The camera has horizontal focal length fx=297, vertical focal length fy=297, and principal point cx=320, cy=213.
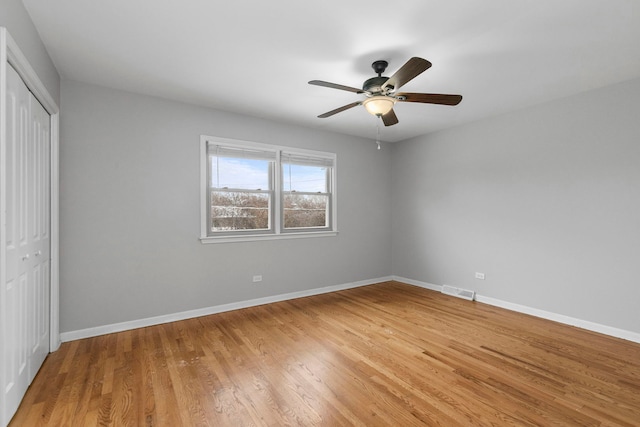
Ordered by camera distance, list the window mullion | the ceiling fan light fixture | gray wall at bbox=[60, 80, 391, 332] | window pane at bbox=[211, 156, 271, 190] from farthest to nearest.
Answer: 1. the window mullion
2. window pane at bbox=[211, 156, 271, 190]
3. gray wall at bbox=[60, 80, 391, 332]
4. the ceiling fan light fixture

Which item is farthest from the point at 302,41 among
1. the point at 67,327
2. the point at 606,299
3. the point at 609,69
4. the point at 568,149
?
the point at 606,299

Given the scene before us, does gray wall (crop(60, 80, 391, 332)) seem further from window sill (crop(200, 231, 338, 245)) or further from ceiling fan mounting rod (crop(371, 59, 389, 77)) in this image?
ceiling fan mounting rod (crop(371, 59, 389, 77))

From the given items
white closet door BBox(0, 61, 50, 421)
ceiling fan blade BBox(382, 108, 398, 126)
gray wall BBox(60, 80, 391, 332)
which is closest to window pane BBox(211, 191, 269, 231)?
gray wall BBox(60, 80, 391, 332)

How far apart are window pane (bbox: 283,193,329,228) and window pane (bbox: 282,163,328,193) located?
11cm

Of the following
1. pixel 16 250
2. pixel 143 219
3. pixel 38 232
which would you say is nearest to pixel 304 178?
pixel 143 219

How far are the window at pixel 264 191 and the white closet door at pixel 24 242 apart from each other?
154 centimetres

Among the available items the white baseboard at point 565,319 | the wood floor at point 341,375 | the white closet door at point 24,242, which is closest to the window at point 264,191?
the wood floor at point 341,375

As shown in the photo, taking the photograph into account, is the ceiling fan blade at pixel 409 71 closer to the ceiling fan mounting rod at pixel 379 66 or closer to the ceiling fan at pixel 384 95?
the ceiling fan at pixel 384 95

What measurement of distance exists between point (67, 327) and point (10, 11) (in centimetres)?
278

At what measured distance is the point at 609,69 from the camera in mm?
2848

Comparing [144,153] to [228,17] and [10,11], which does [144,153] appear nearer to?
[10,11]

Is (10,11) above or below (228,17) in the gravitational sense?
below

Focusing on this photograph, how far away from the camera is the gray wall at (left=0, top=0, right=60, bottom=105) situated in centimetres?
173

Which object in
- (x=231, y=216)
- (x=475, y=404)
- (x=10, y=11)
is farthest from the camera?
(x=231, y=216)
